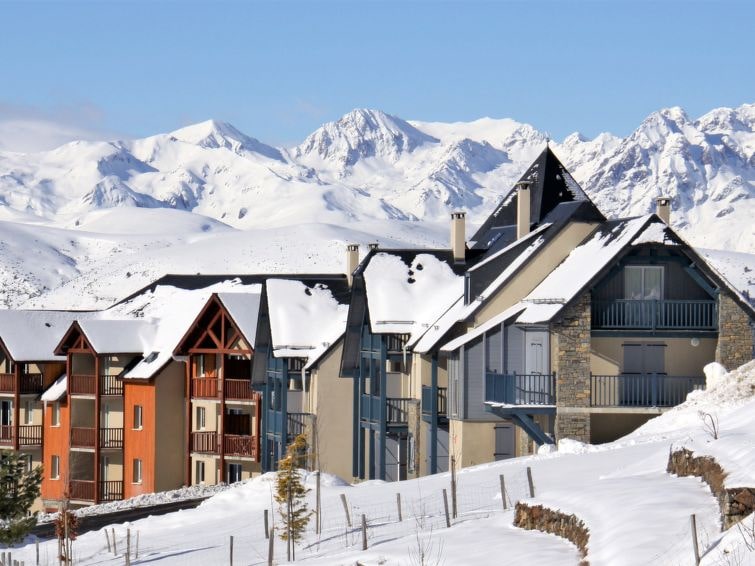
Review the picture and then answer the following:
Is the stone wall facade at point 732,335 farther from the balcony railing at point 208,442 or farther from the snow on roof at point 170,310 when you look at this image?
the balcony railing at point 208,442

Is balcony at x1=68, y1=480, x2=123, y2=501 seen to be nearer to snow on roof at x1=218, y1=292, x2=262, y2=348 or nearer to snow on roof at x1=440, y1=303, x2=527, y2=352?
snow on roof at x1=218, y1=292, x2=262, y2=348

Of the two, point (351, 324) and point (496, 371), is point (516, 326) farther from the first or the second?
point (351, 324)

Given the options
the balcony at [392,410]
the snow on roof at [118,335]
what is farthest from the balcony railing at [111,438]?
the balcony at [392,410]

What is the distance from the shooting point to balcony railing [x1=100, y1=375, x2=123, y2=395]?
68750 millimetres

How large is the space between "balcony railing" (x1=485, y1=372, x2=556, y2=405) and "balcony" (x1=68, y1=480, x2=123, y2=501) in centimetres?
2275

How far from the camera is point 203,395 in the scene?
215ft

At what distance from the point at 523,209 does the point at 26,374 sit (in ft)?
84.8

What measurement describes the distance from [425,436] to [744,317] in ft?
35.4

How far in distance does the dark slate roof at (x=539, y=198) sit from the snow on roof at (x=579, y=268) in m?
6.42

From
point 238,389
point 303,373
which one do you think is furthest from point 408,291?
point 238,389

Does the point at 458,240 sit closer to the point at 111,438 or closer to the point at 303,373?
the point at 303,373

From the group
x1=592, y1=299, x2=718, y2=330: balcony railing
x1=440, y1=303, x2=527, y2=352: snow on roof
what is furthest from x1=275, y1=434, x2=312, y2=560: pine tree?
x1=592, y1=299, x2=718, y2=330: balcony railing

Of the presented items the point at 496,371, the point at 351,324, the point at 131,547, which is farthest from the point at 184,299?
the point at 131,547

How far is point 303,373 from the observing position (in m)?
62.1
